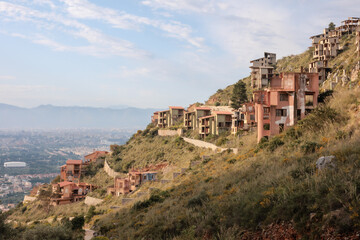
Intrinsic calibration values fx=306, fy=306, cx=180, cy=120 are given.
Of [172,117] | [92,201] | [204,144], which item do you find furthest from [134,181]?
[172,117]

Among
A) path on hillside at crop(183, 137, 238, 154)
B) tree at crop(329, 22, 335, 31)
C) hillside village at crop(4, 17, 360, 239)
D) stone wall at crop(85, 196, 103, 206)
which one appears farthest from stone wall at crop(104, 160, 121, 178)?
tree at crop(329, 22, 335, 31)

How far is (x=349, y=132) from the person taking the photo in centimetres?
1409

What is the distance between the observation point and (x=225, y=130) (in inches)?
1815

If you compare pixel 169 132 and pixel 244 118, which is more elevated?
pixel 244 118

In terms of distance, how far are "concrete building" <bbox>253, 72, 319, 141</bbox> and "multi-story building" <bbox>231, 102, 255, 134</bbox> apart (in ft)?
45.4

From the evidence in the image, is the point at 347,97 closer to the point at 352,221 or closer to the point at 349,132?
the point at 349,132

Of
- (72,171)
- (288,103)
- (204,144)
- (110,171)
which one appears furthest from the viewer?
(72,171)

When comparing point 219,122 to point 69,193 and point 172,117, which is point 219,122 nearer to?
point 172,117

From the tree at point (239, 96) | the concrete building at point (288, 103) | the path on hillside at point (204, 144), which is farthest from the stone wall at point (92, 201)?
the concrete building at point (288, 103)

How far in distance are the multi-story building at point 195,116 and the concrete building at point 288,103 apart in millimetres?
29308

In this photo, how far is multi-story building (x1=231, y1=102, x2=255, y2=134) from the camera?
39688 millimetres

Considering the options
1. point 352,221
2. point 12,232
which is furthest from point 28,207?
point 352,221

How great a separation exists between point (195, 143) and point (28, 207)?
32469 millimetres

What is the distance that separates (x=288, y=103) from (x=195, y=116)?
31222 millimetres
